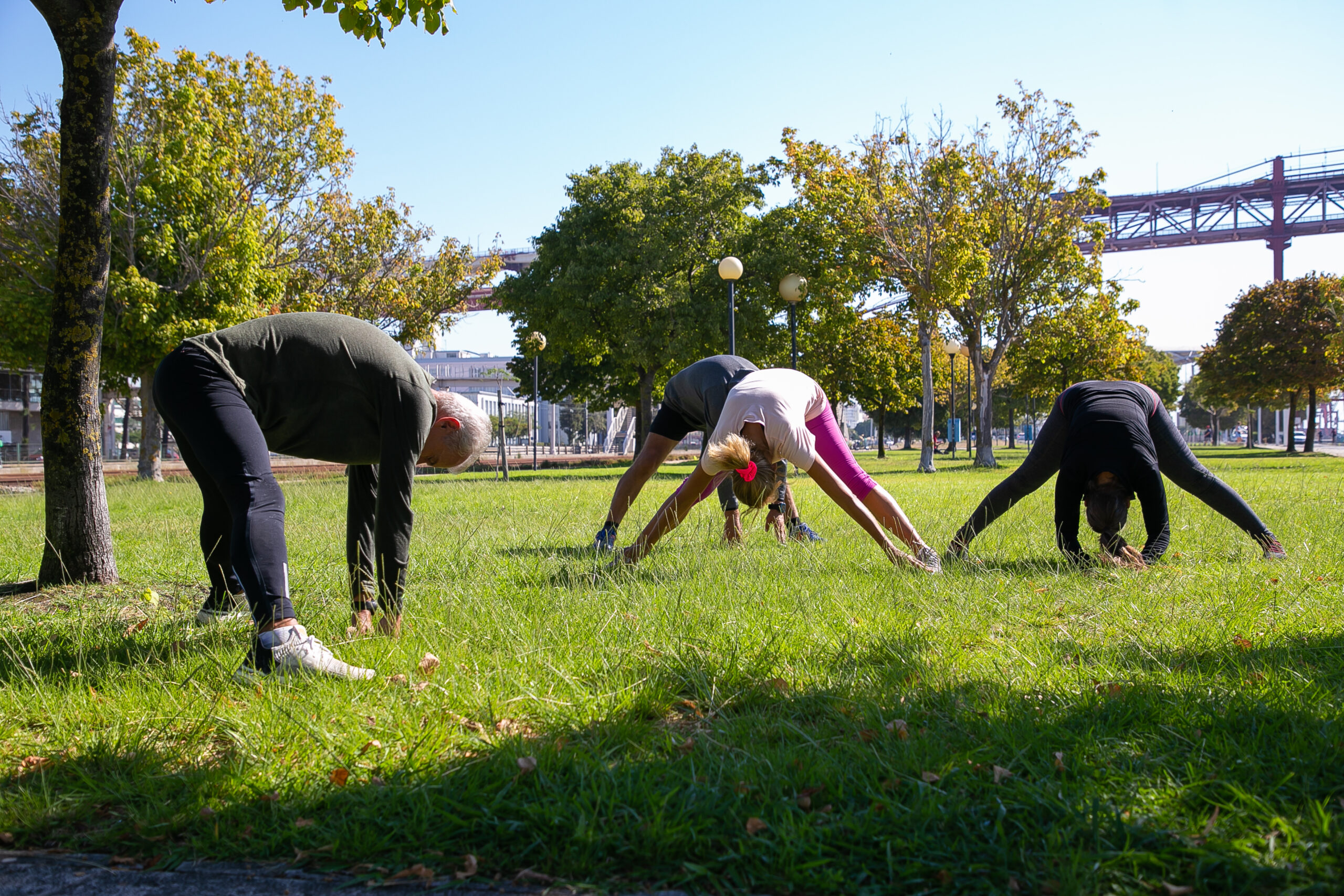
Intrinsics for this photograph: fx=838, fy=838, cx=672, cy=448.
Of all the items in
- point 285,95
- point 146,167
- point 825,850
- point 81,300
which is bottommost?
point 825,850

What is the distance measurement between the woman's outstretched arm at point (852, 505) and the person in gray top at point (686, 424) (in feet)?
2.45

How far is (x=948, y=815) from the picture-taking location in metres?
2.04

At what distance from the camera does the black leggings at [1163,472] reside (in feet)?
16.9

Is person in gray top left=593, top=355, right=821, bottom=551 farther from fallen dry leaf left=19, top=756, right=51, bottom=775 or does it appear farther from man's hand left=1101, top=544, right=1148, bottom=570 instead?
fallen dry leaf left=19, top=756, right=51, bottom=775

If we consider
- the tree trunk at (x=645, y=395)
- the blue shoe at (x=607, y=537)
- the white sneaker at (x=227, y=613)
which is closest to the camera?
the white sneaker at (x=227, y=613)

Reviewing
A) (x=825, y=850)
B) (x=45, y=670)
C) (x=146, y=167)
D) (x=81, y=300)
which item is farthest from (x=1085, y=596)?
(x=146, y=167)

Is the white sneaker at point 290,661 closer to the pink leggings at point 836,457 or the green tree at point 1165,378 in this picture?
the pink leggings at point 836,457

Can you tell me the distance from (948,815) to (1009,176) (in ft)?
80.4

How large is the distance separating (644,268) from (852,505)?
22711 millimetres

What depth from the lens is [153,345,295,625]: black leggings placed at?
2.91 metres

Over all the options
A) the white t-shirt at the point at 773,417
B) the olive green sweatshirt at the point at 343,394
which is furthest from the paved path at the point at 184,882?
the white t-shirt at the point at 773,417

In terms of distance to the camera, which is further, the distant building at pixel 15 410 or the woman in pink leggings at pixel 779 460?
the distant building at pixel 15 410

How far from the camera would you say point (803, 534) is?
6.65m

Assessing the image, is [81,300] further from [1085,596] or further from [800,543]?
[1085,596]
